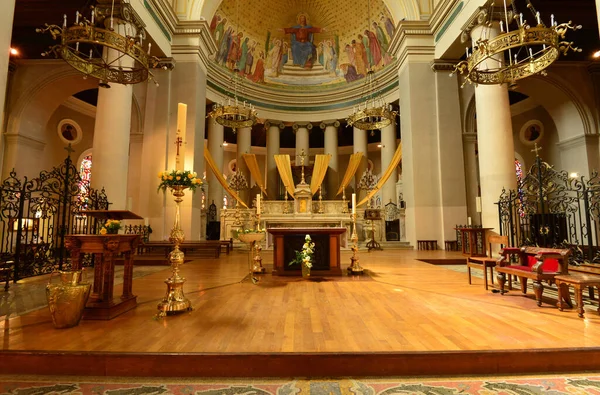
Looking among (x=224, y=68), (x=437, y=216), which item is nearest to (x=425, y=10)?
(x=437, y=216)

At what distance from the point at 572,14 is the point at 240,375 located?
12.9 metres

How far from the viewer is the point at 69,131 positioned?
49.9 feet

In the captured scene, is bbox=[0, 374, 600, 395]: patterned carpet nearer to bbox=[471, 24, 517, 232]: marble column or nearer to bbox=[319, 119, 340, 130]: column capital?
bbox=[471, 24, 517, 232]: marble column

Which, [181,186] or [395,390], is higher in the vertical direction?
[181,186]

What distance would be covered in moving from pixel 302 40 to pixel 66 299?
60.2 ft

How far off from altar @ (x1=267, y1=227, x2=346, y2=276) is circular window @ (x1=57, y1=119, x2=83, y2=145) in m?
13.6

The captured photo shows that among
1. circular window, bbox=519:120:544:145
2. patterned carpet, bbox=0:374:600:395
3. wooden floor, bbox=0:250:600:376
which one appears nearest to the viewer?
patterned carpet, bbox=0:374:600:395

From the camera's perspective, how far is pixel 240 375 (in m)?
2.34

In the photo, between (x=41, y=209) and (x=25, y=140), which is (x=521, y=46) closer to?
(x=41, y=209)

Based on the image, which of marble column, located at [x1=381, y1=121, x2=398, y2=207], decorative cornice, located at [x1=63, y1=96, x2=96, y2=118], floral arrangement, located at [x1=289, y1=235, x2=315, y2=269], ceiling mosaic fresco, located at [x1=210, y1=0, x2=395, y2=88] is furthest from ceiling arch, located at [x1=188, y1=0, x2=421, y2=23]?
floral arrangement, located at [x1=289, y1=235, x2=315, y2=269]

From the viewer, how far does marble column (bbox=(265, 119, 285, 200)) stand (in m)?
18.6

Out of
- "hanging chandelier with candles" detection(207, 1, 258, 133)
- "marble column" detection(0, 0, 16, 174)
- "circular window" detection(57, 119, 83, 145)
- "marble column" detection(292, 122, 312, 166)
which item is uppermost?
"marble column" detection(292, 122, 312, 166)

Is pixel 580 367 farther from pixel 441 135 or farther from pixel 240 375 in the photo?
pixel 441 135

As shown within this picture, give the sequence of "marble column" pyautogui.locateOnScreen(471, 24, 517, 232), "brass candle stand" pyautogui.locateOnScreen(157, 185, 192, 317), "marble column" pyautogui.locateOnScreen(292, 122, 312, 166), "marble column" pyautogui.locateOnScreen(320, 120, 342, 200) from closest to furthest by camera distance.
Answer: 1. "brass candle stand" pyautogui.locateOnScreen(157, 185, 192, 317)
2. "marble column" pyautogui.locateOnScreen(471, 24, 517, 232)
3. "marble column" pyautogui.locateOnScreen(320, 120, 342, 200)
4. "marble column" pyautogui.locateOnScreen(292, 122, 312, 166)
